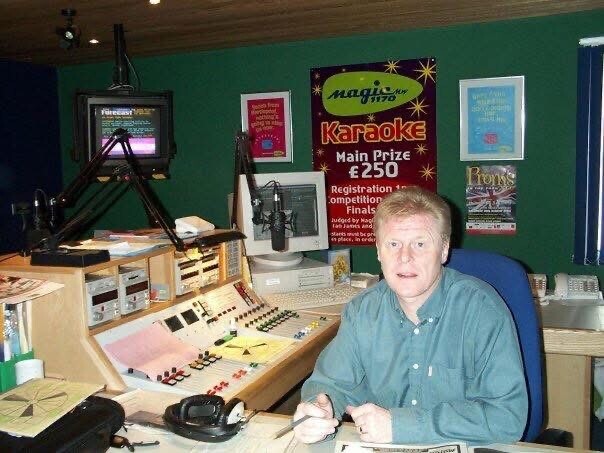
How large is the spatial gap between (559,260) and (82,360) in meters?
2.51

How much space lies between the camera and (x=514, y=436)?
4.69ft

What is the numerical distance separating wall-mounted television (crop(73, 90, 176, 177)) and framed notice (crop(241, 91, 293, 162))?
52 centimetres

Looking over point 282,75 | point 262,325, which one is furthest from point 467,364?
point 282,75

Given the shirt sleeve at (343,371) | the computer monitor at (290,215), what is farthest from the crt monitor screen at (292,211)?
the shirt sleeve at (343,371)

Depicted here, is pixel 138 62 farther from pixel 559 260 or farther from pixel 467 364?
pixel 467 364

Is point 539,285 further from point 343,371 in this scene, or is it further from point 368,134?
point 343,371

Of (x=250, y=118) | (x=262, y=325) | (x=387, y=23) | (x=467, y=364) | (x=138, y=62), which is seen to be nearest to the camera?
(x=467, y=364)

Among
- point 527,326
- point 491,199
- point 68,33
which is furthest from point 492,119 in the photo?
point 68,33

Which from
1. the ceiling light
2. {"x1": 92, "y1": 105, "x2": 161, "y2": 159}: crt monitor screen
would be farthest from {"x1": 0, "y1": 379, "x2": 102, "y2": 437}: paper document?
{"x1": 92, "y1": 105, "x2": 161, "y2": 159}: crt monitor screen

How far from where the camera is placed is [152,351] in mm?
2121

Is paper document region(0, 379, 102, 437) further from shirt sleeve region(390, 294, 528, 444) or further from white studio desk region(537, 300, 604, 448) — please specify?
white studio desk region(537, 300, 604, 448)

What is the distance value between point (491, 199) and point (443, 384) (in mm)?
1944

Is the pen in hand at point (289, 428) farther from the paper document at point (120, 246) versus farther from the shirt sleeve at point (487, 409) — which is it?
the paper document at point (120, 246)

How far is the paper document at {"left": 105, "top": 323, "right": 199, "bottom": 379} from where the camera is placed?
201cm
